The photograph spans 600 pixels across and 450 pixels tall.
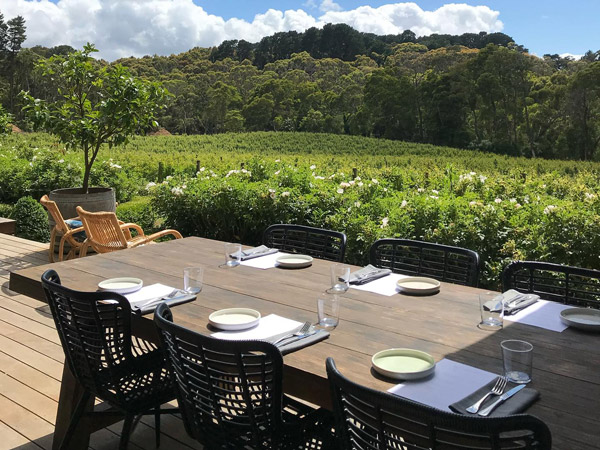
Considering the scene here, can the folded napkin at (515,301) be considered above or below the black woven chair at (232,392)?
above

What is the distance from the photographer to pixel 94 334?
1.81 m

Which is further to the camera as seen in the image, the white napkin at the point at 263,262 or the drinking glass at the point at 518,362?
the white napkin at the point at 263,262

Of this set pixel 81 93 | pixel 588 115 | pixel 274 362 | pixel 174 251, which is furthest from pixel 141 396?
pixel 588 115

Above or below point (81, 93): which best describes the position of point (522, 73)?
above

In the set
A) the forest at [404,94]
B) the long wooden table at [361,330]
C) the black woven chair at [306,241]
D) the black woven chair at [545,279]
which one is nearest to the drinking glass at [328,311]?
the long wooden table at [361,330]

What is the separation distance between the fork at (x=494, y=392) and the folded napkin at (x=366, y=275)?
92 cm

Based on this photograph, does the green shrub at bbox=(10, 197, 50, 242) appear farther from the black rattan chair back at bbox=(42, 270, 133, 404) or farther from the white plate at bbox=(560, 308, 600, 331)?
the white plate at bbox=(560, 308, 600, 331)

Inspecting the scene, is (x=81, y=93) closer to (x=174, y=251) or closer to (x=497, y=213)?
(x=174, y=251)

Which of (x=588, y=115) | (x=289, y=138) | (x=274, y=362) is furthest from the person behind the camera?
(x=289, y=138)

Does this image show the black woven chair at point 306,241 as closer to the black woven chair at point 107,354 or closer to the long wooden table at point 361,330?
the long wooden table at point 361,330

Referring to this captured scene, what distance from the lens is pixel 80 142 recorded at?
218 inches

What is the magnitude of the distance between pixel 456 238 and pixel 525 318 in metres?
1.98

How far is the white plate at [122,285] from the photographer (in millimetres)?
2051

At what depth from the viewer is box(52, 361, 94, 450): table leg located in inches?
84.9
